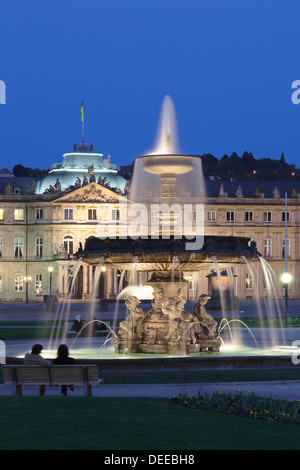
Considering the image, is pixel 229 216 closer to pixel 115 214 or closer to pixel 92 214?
pixel 115 214

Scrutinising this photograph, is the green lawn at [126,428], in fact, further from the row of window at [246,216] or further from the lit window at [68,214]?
the row of window at [246,216]

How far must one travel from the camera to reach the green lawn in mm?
11781

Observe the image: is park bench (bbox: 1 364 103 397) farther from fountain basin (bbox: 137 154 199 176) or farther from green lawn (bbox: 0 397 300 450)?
fountain basin (bbox: 137 154 199 176)

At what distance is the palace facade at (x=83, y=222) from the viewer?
363ft

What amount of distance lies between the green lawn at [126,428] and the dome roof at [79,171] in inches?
3871

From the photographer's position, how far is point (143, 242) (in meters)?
24.7

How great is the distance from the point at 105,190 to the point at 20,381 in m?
94.4

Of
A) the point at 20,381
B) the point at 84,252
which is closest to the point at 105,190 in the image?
the point at 84,252

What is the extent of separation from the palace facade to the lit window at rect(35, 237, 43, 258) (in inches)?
4.5

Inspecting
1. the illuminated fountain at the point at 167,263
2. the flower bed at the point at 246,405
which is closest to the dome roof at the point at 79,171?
the illuminated fountain at the point at 167,263

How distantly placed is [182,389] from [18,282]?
94699mm

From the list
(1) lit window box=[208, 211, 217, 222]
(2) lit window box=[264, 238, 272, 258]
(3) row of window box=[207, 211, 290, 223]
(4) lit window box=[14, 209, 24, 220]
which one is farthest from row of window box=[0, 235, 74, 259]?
(2) lit window box=[264, 238, 272, 258]
